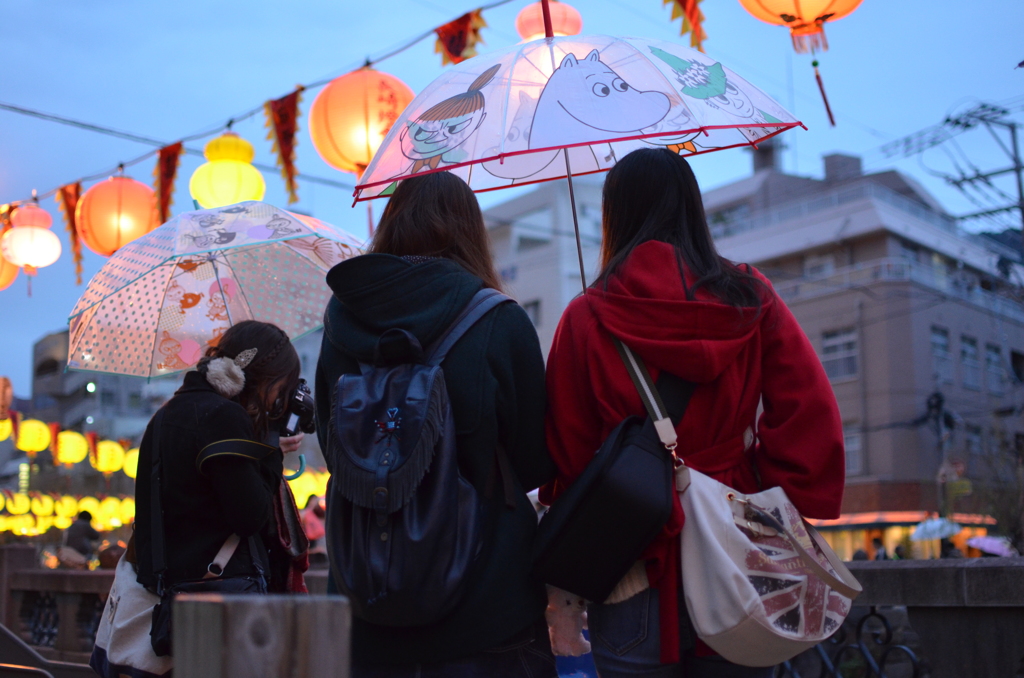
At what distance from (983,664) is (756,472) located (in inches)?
102

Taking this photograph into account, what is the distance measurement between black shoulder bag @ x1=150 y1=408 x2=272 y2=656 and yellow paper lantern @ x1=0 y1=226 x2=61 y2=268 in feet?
28.3

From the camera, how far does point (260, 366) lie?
3199 mm

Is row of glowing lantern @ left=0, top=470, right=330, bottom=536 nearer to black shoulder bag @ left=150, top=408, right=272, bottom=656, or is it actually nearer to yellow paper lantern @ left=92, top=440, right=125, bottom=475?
yellow paper lantern @ left=92, top=440, right=125, bottom=475

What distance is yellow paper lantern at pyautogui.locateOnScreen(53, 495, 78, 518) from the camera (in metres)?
29.4

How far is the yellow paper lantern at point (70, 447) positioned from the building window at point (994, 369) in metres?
27.4

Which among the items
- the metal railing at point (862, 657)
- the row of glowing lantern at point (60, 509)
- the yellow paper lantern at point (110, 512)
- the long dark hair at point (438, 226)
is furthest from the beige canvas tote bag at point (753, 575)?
the yellow paper lantern at point (110, 512)

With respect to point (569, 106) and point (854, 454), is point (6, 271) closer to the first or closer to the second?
point (569, 106)

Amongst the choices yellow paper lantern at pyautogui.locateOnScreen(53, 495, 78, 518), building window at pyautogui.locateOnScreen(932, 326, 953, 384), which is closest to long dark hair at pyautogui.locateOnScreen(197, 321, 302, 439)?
building window at pyautogui.locateOnScreen(932, 326, 953, 384)

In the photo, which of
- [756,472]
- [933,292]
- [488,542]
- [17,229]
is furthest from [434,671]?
[933,292]

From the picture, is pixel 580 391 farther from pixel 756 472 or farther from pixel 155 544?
pixel 155 544

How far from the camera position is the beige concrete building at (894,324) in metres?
27.5

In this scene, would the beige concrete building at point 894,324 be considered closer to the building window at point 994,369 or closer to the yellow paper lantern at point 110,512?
the building window at point 994,369

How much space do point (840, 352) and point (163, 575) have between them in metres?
29.0

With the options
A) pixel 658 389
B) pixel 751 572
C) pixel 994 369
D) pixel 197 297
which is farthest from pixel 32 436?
pixel 994 369
